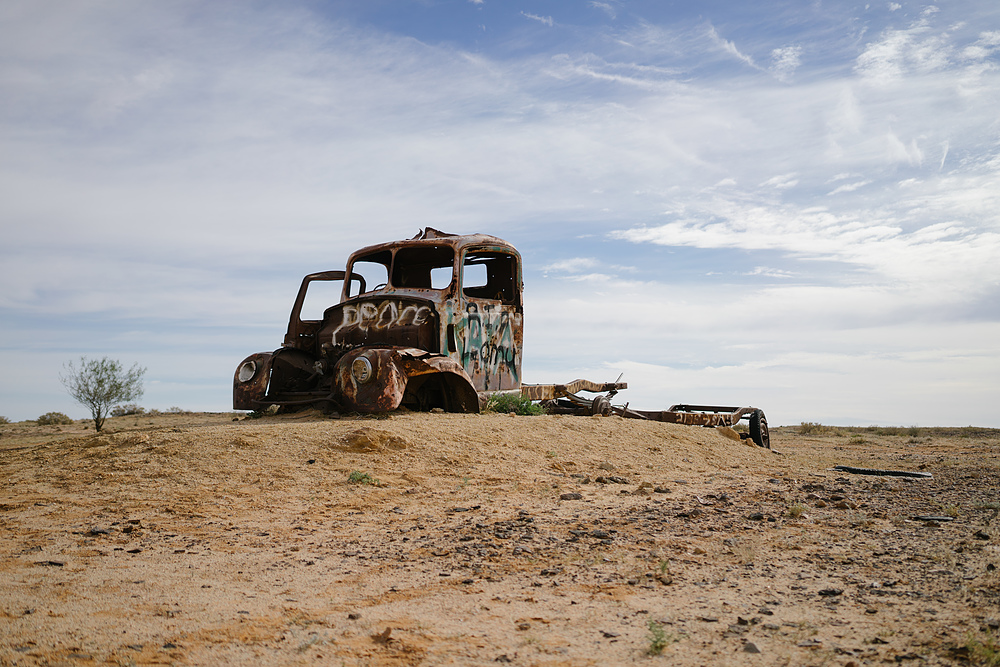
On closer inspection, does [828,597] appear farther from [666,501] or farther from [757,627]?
[666,501]

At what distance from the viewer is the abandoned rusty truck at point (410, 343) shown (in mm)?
9281

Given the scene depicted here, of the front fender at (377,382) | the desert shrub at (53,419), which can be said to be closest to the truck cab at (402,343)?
the front fender at (377,382)

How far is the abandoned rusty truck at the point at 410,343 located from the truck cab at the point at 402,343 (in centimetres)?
2

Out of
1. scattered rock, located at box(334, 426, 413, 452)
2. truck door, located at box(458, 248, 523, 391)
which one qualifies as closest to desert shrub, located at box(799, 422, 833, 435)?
truck door, located at box(458, 248, 523, 391)

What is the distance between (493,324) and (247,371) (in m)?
3.96

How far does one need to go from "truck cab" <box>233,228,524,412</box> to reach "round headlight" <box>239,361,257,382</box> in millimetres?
17

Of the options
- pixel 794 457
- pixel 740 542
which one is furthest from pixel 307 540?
pixel 794 457

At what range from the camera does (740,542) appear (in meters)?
5.00

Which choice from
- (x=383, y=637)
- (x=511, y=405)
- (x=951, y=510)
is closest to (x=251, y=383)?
(x=511, y=405)

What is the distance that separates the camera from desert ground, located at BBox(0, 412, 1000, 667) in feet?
10.8

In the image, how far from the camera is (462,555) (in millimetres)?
4664

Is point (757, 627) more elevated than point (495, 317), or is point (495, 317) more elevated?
point (495, 317)

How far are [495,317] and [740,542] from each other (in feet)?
24.0

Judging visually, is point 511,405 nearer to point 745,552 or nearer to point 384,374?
point 384,374
